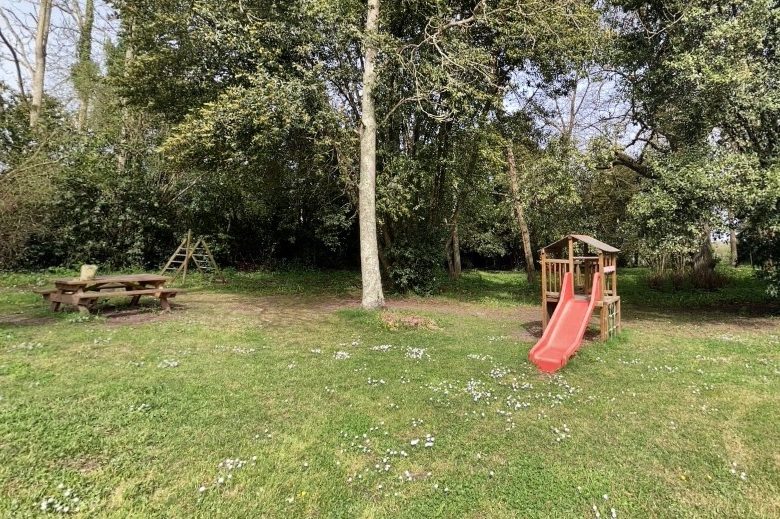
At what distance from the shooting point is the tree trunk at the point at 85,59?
66.0ft

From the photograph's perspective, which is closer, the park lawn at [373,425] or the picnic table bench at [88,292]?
the park lawn at [373,425]

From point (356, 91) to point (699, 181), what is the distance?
28.3ft

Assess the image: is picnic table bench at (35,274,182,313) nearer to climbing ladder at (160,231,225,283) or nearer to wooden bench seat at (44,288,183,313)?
wooden bench seat at (44,288,183,313)

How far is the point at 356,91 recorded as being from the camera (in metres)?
12.3

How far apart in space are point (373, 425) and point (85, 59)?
82.1ft

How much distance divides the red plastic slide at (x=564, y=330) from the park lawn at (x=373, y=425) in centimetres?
22

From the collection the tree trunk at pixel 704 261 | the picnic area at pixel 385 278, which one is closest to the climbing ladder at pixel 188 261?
the picnic area at pixel 385 278

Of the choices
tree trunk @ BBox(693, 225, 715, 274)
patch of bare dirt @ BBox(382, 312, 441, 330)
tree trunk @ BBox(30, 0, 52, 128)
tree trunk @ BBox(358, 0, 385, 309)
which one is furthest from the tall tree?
tree trunk @ BBox(693, 225, 715, 274)

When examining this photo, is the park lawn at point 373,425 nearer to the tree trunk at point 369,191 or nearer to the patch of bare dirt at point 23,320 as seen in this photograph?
the patch of bare dirt at point 23,320

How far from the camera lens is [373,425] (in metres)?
4.07

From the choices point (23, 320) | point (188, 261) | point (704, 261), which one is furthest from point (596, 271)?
point (188, 261)

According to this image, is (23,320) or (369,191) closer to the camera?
(23,320)

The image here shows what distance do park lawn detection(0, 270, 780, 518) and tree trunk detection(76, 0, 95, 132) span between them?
1699cm

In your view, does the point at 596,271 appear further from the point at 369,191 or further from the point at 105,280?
the point at 105,280
